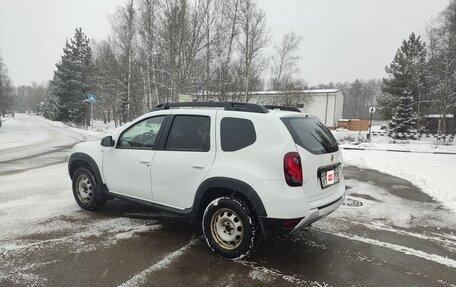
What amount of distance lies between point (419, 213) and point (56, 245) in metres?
6.18

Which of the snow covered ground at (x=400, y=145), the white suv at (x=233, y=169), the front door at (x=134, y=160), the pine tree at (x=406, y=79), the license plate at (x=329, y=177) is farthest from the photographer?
the pine tree at (x=406, y=79)

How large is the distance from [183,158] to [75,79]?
1722 inches

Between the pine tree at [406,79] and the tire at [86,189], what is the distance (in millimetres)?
34092

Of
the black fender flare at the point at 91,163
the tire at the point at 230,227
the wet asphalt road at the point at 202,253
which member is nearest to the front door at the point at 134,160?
the black fender flare at the point at 91,163

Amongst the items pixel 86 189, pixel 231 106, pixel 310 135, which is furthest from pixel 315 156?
pixel 86 189

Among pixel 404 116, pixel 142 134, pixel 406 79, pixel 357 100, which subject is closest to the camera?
pixel 142 134

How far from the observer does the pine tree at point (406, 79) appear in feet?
114

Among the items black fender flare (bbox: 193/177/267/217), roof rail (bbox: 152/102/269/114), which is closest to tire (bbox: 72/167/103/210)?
roof rail (bbox: 152/102/269/114)

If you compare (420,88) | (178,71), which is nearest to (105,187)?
(178,71)

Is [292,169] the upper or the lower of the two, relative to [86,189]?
upper

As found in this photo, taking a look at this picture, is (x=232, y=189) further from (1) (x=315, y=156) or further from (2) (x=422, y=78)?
(2) (x=422, y=78)

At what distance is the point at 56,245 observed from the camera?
425cm

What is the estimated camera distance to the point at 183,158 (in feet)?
14.1

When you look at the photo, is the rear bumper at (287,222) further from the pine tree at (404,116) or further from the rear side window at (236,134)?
the pine tree at (404,116)
